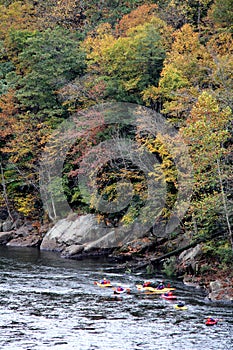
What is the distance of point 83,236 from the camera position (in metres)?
41.5

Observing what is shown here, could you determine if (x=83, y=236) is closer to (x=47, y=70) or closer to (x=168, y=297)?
(x=168, y=297)

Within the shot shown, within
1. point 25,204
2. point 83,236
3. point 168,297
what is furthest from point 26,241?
point 168,297

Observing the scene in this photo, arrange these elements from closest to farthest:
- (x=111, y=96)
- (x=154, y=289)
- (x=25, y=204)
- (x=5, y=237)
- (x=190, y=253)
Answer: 1. (x=154, y=289)
2. (x=190, y=253)
3. (x=111, y=96)
4. (x=5, y=237)
5. (x=25, y=204)

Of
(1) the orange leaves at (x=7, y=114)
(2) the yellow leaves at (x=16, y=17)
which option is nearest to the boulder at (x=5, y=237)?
(1) the orange leaves at (x=7, y=114)

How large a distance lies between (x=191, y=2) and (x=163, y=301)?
34868 millimetres

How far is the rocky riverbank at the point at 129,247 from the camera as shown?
2989cm

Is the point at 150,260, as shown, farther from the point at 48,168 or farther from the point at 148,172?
the point at 48,168

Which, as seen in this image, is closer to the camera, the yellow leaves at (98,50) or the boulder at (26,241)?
the boulder at (26,241)

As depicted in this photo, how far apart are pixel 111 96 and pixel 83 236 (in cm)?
1117

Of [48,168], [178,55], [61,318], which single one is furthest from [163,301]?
[48,168]

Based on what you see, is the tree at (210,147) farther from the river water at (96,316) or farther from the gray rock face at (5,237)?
the gray rock face at (5,237)

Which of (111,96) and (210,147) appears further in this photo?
(111,96)

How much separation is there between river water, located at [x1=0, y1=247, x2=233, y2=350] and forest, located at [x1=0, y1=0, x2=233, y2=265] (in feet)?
19.0

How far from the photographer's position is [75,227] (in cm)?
4272
